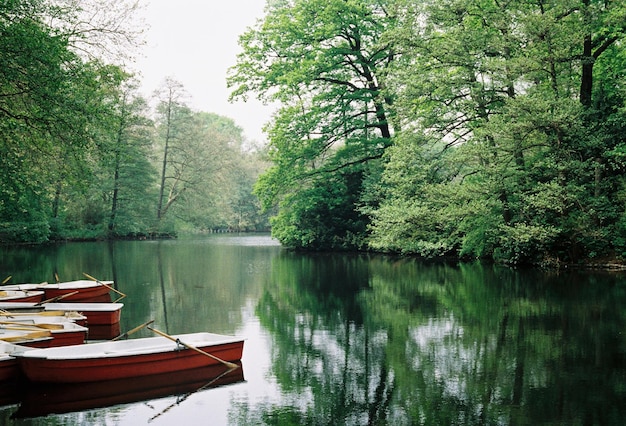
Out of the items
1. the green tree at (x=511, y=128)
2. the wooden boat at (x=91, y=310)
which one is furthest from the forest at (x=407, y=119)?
the wooden boat at (x=91, y=310)

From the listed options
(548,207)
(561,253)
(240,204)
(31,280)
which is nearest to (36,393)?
(31,280)

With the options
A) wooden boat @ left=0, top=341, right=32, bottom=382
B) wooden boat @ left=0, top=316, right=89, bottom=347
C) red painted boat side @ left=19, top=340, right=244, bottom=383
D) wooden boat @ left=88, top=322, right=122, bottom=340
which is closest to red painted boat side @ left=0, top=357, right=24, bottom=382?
wooden boat @ left=0, top=341, right=32, bottom=382

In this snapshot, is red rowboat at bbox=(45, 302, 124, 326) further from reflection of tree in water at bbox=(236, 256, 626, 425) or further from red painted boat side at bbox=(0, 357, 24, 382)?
red painted boat side at bbox=(0, 357, 24, 382)

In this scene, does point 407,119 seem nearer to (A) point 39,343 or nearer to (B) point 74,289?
(B) point 74,289

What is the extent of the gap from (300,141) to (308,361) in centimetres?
2324

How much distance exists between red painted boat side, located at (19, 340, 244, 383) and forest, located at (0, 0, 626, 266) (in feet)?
24.8

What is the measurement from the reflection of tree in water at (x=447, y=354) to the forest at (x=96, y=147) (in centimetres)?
674

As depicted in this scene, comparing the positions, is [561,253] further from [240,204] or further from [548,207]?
[240,204]

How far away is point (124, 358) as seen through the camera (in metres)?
8.26

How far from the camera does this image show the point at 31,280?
19.5 meters

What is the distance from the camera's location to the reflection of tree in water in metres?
7.09

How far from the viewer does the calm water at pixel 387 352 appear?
7.09 metres

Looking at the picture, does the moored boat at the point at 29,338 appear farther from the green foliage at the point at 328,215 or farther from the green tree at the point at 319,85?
the green foliage at the point at 328,215

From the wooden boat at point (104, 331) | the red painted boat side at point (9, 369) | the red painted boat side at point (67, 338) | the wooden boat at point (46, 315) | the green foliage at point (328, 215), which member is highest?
the green foliage at point (328, 215)
